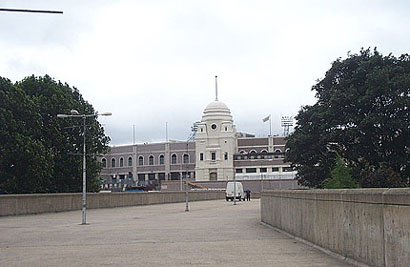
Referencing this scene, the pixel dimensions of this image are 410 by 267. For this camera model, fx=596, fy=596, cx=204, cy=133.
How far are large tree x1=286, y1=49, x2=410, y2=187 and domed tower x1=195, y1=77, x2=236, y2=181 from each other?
263 ft

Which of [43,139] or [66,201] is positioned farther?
[43,139]

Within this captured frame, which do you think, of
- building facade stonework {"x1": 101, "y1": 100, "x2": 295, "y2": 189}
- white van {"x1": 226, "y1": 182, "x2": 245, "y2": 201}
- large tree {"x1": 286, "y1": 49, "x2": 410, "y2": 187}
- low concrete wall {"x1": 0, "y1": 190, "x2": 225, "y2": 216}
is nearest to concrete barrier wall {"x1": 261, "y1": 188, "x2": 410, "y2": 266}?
large tree {"x1": 286, "y1": 49, "x2": 410, "y2": 187}

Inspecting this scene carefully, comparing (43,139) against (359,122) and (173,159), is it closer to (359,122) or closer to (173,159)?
(359,122)

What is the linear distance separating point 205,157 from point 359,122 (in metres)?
87.7

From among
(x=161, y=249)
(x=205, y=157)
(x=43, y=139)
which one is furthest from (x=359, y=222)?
(x=205, y=157)

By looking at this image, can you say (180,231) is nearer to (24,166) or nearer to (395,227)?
(395,227)

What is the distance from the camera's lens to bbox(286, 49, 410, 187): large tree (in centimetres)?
4003

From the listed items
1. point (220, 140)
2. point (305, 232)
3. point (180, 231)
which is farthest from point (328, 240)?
point (220, 140)

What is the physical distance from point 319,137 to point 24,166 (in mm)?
24164

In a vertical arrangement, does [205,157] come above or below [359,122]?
above

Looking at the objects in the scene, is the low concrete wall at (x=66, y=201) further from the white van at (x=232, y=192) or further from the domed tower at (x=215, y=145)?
the domed tower at (x=215, y=145)

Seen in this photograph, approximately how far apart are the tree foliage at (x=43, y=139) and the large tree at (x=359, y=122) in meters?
21.2

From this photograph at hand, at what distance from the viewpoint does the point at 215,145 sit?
12750 cm

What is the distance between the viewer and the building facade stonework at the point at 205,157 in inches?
4993
